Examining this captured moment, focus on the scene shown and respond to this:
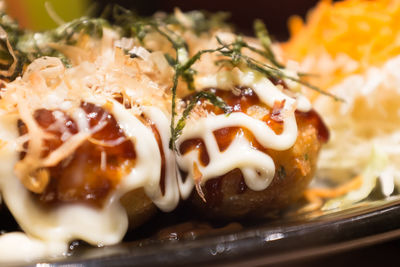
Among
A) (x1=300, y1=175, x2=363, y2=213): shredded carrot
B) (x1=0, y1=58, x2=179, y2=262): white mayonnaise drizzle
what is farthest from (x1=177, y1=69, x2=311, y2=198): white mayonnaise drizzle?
(x1=300, y1=175, x2=363, y2=213): shredded carrot

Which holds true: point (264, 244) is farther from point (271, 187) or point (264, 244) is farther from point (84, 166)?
point (84, 166)

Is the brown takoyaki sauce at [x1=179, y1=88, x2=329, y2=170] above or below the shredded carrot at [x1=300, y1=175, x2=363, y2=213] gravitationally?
above

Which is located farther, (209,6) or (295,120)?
(209,6)

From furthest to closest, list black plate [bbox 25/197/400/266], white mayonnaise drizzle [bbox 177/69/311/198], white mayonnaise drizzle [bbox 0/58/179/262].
→ white mayonnaise drizzle [bbox 177/69/311/198] < white mayonnaise drizzle [bbox 0/58/179/262] < black plate [bbox 25/197/400/266]

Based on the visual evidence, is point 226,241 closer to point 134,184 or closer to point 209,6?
point 134,184

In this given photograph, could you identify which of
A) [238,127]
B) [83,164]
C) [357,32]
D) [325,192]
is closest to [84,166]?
[83,164]

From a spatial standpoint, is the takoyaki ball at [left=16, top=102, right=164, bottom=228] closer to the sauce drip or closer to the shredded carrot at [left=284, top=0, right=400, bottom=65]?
the sauce drip

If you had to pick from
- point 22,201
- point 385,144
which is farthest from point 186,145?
point 385,144
